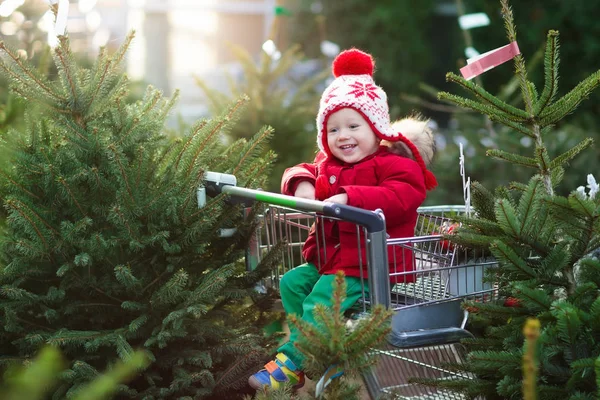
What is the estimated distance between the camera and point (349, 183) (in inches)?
135

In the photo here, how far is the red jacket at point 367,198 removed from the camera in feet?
10.5

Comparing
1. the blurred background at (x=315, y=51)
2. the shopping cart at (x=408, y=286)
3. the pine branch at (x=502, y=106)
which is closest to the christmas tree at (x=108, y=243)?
the shopping cart at (x=408, y=286)

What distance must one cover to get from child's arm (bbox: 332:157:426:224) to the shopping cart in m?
0.13

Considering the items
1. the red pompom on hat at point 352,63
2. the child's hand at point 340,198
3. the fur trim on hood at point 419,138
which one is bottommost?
the child's hand at point 340,198

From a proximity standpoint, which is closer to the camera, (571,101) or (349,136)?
(571,101)

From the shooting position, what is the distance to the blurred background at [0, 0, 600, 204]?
6.52 m

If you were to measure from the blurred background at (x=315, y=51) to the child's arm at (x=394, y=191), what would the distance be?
0.99m

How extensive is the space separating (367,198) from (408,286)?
0.59 m

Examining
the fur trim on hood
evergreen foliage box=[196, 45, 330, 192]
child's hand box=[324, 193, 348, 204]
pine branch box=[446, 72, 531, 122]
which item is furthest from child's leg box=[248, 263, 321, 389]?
evergreen foliage box=[196, 45, 330, 192]

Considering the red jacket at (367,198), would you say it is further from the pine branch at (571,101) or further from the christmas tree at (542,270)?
the pine branch at (571,101)

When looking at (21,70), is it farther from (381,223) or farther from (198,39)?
(198,39)

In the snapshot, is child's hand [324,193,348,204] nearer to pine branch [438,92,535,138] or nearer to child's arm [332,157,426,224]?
child's arm [332,157,426,224]

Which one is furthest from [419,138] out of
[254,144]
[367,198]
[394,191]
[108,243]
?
[108,243]

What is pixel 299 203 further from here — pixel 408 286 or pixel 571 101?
pixel 571 101
